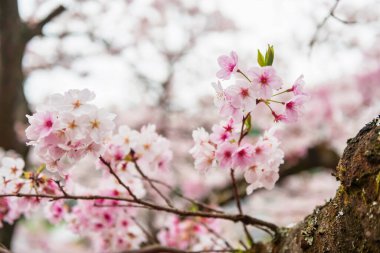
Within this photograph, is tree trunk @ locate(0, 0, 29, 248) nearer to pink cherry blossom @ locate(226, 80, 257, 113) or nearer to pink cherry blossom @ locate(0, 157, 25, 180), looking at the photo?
pink cherry blossom @ locate(0, 157, 25, 180)

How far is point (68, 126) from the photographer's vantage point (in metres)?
1.12

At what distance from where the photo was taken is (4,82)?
11.7ft

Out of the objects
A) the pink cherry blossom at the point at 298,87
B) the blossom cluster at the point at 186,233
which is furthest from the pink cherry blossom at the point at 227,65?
the blossom cluster at the point at 186,233

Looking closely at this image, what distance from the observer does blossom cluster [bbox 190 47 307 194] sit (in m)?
1.07

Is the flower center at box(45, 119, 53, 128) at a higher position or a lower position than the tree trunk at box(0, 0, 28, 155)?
lower

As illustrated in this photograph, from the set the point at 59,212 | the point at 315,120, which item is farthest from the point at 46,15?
the point at 315,120

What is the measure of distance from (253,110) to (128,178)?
2.51 feet

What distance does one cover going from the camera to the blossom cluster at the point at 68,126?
112cm

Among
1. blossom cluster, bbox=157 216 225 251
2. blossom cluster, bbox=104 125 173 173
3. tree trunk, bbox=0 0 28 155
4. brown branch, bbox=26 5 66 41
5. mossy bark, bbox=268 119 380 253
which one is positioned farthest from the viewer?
brown branch, bbox=26 5 66 41

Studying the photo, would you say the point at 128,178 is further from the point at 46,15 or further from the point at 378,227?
the point at 46,15

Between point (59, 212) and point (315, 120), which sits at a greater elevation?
point (315, 120)

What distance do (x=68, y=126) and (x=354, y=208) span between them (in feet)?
2.29

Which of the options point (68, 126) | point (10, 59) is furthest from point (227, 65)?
point (10, 59)

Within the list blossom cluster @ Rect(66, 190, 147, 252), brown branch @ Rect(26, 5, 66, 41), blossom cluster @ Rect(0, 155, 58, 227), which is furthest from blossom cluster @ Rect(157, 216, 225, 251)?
brown branch @ Rect(26, 5, 66, 41)
